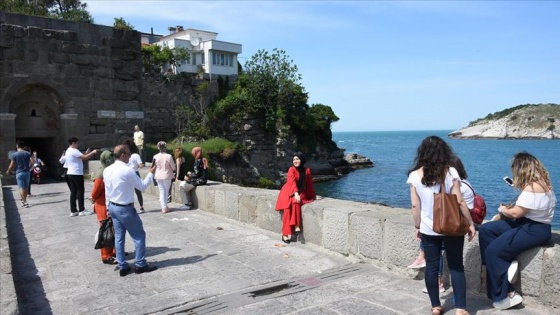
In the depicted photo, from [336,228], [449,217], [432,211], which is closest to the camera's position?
[449,217]

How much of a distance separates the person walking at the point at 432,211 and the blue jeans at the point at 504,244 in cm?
35

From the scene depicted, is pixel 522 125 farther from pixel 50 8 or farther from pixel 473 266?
pixel 473 266

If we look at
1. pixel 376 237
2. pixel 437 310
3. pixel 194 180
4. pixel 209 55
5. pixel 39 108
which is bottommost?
pixel 437 310

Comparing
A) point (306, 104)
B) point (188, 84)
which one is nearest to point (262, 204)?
point (188, 84)

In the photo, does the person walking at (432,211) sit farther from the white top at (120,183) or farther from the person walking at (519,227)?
the white top at (120,183)

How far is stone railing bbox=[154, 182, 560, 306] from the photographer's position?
416cm

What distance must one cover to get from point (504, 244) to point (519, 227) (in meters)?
0.21

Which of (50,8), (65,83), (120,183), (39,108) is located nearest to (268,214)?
(120,183)

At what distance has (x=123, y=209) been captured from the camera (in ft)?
18.2

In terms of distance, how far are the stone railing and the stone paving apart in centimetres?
14

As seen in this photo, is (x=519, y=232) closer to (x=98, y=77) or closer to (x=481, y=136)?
(x=98, y=77)

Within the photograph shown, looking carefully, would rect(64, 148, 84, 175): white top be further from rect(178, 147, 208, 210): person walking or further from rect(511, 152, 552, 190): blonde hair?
rect(511, 152, 552, 190): blonde hair

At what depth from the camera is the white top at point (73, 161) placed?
947 cm

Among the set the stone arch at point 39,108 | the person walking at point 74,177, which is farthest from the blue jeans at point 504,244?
the stone arch at point 39,108
